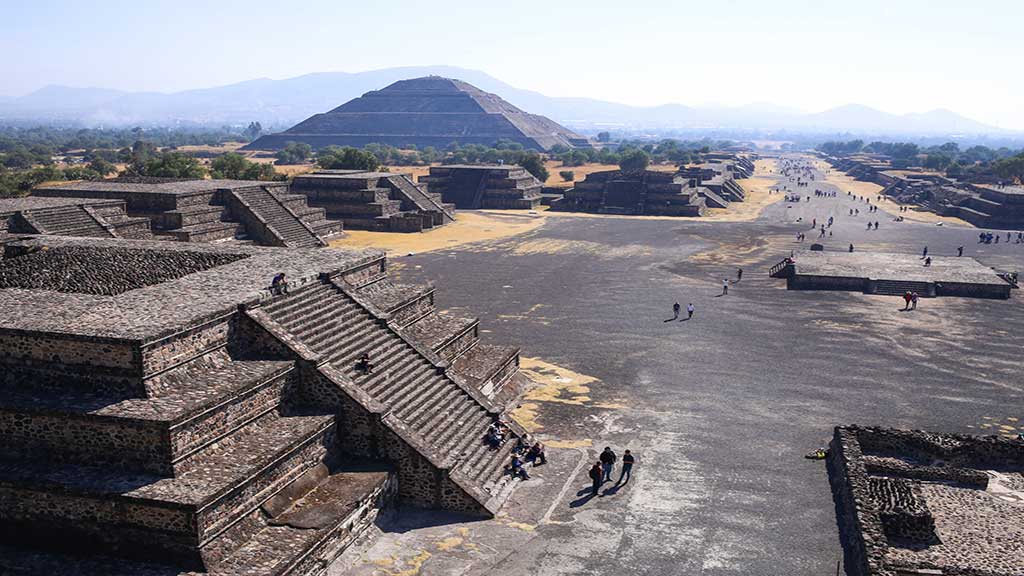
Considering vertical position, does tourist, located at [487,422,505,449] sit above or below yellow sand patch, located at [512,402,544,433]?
above

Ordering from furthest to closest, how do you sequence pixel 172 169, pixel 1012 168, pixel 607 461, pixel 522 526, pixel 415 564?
1. pixel 1012 168
2. pixel 172 169
3. pixel 607 461
4. pixel 522 526
5. pixel 415 564

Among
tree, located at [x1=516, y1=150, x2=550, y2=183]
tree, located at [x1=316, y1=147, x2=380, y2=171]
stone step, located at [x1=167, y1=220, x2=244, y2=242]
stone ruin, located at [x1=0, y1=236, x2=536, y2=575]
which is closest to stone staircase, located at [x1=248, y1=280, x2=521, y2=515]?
stone ruin, located at [x1=0, y1=236, x2=536, y2=575]

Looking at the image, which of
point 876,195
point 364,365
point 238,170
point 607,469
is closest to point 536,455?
point 607,469

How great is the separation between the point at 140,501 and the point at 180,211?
34.8m

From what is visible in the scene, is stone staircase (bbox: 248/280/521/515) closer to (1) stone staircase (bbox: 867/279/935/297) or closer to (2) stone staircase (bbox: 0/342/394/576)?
(2) stone staircase (bbox: 0/342/394/576)

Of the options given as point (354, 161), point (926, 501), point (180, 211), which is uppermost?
point (354, 161)

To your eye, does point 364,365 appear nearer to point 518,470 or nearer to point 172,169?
point 518,470

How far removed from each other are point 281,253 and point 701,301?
2445 centimetres

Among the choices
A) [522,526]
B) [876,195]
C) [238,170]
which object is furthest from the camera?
[876,195]

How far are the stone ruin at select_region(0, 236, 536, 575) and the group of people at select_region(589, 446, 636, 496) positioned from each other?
223 cm

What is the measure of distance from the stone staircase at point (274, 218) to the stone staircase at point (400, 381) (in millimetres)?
27574

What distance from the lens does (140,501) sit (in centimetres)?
1391

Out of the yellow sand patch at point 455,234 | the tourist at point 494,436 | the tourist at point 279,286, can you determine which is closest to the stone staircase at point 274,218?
the yellow sand patch at point 455,234

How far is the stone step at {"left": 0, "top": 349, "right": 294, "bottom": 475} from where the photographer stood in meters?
14.6
